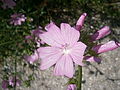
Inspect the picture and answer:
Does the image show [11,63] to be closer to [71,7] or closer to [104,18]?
[71,7]

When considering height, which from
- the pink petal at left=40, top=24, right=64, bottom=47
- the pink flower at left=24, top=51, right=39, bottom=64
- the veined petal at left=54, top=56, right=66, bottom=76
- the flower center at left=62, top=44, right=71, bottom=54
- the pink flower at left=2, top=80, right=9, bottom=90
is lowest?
the pink flower at left=2, top=80, right=9, bottom=90

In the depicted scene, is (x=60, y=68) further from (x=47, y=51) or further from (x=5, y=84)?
(x=5, y=84)

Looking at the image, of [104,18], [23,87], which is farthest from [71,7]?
[23,87]

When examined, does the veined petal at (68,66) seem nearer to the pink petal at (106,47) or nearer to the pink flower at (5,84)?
the pink petal at (106,47)

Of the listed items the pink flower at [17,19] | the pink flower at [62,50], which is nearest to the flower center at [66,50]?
the pink flower at [62,50]

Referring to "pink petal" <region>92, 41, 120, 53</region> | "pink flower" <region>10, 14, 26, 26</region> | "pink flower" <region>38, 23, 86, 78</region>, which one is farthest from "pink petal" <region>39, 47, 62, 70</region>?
"pink flower" <region>10, 14, 26, 26</region>

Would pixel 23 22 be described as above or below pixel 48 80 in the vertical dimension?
above

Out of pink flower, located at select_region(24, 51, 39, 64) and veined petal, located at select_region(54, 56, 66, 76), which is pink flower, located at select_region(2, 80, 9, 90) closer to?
pink flower, located at select_region(24, 51, 39, 64)
